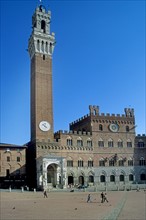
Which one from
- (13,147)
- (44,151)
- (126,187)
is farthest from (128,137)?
(13,147)

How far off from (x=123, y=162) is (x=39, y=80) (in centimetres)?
2501

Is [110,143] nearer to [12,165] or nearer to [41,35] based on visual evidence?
[12,165]

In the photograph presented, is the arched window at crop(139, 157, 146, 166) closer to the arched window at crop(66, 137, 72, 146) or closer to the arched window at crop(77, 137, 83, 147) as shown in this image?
the arched window at crop(77, 137, 83, 147)

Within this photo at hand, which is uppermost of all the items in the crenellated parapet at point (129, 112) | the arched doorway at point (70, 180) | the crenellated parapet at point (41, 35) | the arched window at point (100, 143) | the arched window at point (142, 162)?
the crenellated parapet at point (41, 35)

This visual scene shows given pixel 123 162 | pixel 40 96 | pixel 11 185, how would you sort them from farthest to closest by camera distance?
pixel 123 162
pixel 40 96
pixel 11 185

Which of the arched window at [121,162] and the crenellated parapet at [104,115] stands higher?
the crenellated parapet at [104,115]

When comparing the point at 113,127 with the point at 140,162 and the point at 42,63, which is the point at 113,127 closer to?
the point at 140,162

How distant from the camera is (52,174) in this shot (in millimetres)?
62250

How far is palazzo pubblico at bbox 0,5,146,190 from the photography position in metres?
60.8

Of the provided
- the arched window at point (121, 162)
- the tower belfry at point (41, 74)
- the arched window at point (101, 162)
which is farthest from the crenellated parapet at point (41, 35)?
the arched window at point (121, 162)

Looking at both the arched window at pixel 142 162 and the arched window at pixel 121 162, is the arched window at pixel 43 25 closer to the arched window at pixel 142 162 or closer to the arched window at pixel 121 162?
the arched window at pixel 121 162

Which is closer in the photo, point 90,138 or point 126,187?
point 126,187

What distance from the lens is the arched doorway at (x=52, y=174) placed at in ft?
199

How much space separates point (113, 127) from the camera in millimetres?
71562
